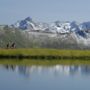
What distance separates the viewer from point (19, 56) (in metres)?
52.1

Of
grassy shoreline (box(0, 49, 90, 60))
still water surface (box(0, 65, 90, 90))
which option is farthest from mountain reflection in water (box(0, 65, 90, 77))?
grassy shoreline (box(0, 49, 90, 60))

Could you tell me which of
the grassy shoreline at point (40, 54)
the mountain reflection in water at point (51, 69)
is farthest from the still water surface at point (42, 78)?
the grassy shoreline at point (40, 54)

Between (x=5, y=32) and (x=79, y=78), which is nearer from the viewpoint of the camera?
(x=79, y=78)

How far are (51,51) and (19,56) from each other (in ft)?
Answer: 22.7

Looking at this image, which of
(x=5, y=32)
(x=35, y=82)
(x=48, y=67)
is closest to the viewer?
(x=35, y=82)

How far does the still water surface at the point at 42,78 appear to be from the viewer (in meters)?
→ 27.8

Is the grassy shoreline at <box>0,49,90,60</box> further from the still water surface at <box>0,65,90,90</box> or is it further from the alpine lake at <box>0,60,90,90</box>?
the still water surface at <box>0,65,90,90</box>

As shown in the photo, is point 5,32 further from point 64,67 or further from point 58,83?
point 58,83

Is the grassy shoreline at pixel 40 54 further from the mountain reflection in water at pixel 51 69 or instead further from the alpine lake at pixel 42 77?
the mountain reflection in water at pixel 51 69

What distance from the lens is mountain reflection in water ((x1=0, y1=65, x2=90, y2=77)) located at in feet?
122

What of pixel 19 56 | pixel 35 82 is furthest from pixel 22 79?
pixel 19 56

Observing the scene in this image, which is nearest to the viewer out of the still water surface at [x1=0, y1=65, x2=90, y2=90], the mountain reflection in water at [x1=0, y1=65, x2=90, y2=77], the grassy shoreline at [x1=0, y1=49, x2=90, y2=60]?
the still water surface at [x1=0, y1=65, x2=90, y2=90]

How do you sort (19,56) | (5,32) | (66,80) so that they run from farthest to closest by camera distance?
(5,32), (19,56), (66,80)

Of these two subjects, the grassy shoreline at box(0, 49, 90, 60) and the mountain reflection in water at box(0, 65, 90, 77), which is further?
the grassy shoreline at box(0, 49, 90, 60)
